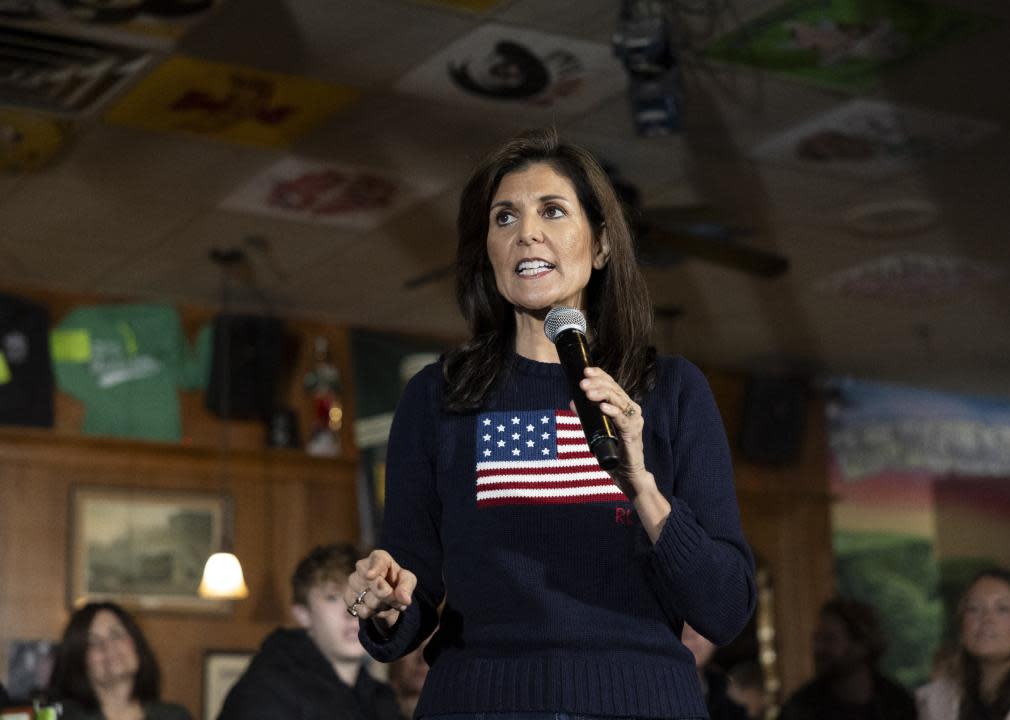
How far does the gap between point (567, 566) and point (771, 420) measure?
9719 millimetres

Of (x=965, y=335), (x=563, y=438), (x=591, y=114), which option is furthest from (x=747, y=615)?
(x=965, y=335)

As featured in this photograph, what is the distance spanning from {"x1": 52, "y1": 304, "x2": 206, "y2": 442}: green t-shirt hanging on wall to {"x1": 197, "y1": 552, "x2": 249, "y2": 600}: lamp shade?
4.43 feet

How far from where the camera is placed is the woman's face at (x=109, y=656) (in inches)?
196

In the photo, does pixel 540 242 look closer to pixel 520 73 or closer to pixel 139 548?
pixel 520 73

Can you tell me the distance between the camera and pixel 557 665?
1473mm

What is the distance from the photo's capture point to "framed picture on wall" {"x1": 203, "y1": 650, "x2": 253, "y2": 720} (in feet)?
28.5

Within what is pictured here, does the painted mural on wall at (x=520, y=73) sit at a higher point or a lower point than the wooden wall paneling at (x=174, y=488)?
higher

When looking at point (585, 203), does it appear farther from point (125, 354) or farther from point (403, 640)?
point (125, 354)

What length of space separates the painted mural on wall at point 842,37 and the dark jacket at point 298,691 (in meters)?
2.78

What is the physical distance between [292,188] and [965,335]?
4953mm

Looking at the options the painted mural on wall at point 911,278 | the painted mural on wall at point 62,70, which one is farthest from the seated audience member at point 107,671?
the painted mural on wall at point 911,278

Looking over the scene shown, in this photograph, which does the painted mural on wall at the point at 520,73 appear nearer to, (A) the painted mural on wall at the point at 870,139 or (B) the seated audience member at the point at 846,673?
(A) the painted mural on wall at the point at 870,139

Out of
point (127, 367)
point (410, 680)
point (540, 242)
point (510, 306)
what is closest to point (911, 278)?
point (410, 680)

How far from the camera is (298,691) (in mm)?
4031
